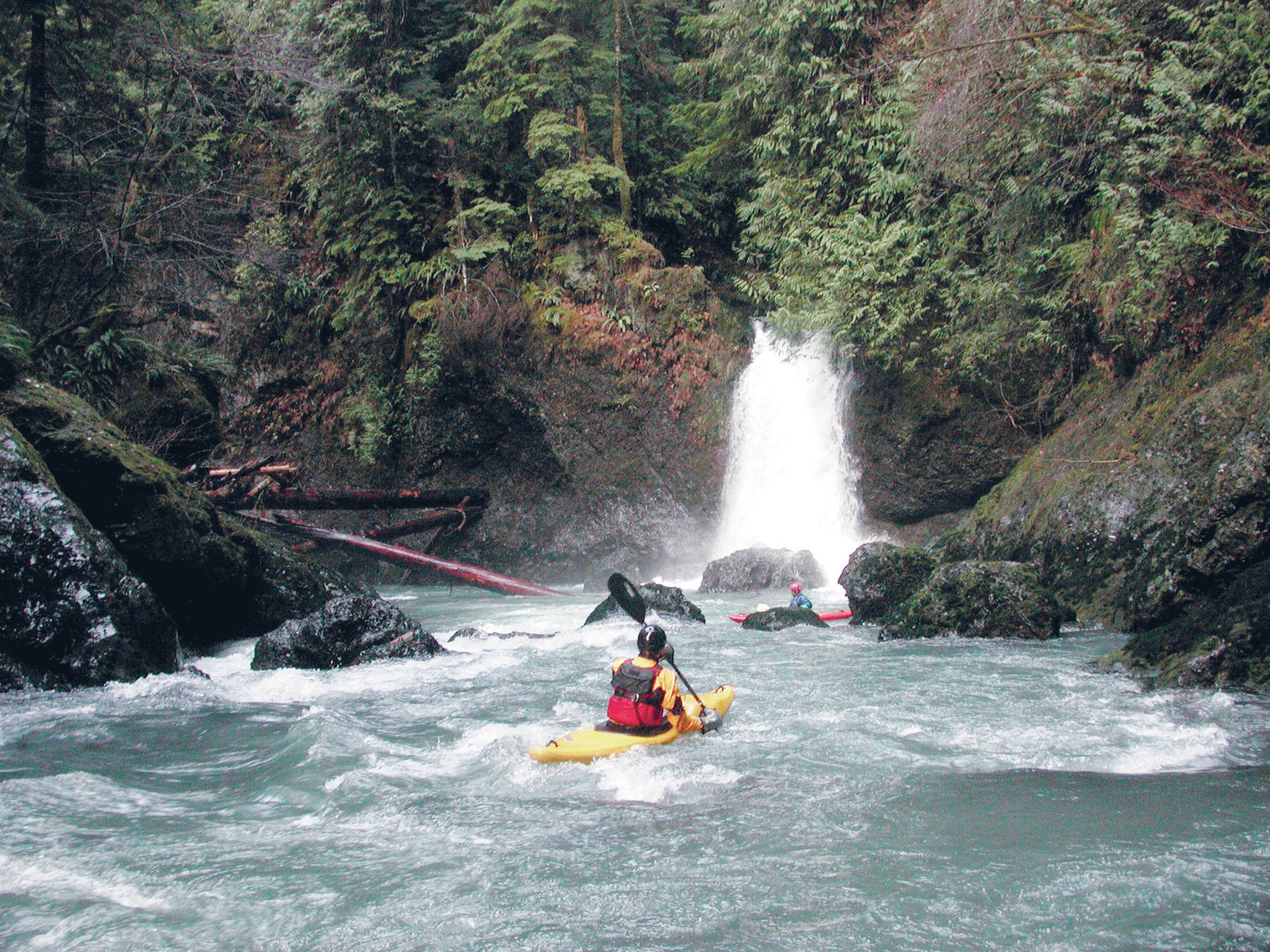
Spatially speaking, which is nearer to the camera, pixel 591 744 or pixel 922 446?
pixel 591 744

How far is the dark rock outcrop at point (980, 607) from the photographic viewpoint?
8.16 meters

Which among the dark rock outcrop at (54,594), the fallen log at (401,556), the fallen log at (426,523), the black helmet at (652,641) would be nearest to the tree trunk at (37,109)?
the fallen log at (401,556)

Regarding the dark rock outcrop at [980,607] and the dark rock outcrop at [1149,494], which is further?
the dark rock outcrop at [980,607]

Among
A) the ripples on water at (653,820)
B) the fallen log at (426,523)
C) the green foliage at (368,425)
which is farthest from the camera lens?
the green foliage at (368,425)

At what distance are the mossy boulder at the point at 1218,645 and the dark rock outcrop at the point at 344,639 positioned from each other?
20.2 ft

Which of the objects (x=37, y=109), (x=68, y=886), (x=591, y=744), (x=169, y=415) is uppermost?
(x=37, y=109)

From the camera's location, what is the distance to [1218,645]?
590 centimetres

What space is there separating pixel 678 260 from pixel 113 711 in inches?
591

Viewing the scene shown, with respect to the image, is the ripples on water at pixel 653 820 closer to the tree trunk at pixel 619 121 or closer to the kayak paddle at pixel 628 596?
the kayak paddle at pixel 628 596

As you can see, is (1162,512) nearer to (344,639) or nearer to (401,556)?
(344,639)

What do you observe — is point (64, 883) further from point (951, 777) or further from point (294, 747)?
point (951, 777)

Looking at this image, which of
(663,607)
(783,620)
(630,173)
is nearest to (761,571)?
(663,607)

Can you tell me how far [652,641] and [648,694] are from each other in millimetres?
313

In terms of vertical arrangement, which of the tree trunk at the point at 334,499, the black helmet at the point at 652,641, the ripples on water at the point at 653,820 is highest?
the tree trunk at the point at 334,499
